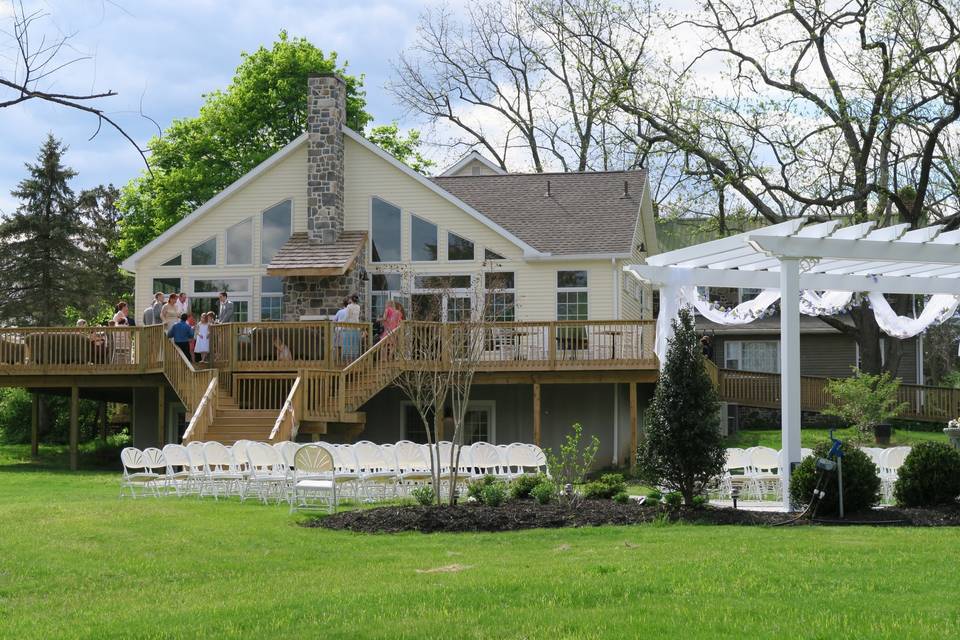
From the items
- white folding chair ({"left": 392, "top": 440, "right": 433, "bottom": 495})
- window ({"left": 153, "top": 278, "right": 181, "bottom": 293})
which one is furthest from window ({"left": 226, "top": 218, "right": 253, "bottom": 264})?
white folding chair ({"left": 392, "top": 440, "right": 433, "bottom": 495})

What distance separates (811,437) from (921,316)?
10708mm

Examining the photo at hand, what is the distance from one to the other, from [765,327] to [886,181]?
8211 millimetres

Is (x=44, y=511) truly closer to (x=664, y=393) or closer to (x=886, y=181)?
(x=664, y=393)

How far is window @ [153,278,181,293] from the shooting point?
87.2ft

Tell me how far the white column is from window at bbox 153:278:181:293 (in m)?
17.2

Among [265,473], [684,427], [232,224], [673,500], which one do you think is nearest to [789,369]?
[684,427]

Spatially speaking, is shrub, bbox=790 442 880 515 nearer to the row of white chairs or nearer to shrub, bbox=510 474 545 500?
shrub, bbox=510 474 545 500

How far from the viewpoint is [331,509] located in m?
13.7

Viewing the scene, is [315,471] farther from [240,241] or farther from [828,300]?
[240,241]

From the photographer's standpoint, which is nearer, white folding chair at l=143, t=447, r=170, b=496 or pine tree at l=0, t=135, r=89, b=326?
white folding chair at l=143, t=447, r=170, b=496

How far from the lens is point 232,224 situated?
26.5 meters

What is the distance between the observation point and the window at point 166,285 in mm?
26578

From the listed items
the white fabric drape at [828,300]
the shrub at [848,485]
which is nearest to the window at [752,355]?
the white fabric drape at [828,300]

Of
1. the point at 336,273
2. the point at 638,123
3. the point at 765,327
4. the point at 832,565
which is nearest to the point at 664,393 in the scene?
the point at 832,565
